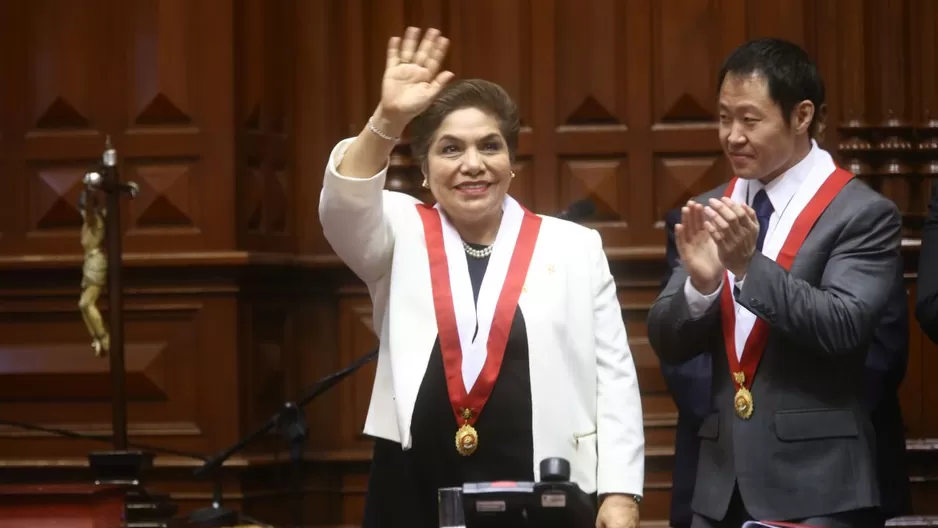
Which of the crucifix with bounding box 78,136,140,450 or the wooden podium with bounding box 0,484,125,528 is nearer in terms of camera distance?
the wooden podium with bounding box 0,484,125,528

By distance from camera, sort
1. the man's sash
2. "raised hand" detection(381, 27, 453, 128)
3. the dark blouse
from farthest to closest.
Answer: the man's sash
the dark blouse
"raised hand" detection(381, 27, 453, 128)

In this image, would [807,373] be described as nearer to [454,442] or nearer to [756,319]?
[756,319]

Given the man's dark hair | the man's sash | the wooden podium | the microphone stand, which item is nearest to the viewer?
the man's sash

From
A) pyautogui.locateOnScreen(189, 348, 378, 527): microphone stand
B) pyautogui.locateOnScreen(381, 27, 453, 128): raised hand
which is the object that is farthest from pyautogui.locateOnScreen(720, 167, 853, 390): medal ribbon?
pyautogui.locateOnScreen(189, 348, 378, 527): microphone stand

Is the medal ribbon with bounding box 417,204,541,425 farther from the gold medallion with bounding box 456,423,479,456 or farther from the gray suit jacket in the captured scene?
the gray suit jacket

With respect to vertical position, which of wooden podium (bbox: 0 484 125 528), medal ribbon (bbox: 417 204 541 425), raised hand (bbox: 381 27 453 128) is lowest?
wooden podium (bbox: 0 484 125 528)

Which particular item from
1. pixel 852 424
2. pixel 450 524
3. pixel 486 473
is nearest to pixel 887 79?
pixel 852 424

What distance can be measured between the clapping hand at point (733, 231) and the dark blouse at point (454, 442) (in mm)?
405

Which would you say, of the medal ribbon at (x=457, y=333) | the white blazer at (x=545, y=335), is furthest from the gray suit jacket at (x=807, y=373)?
the medal ribbon at (x=457, y=333)

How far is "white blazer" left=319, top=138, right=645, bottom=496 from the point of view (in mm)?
2672

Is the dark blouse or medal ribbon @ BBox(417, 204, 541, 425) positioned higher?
medal ribbon @ BBox(417, 204, 541, 425)

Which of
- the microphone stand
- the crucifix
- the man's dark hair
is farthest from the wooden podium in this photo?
the man's dark hair

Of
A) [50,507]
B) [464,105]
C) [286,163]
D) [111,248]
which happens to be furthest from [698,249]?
[286,163]

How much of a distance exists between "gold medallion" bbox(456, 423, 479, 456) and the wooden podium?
3.78ft
